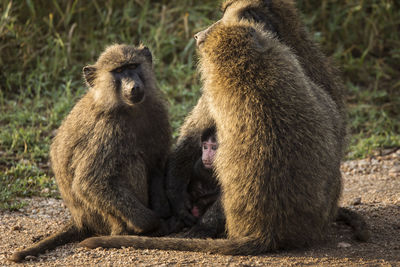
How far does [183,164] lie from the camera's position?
4602 mm

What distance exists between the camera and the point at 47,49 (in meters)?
7.41

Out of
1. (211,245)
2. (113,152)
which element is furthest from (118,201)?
(211,245)

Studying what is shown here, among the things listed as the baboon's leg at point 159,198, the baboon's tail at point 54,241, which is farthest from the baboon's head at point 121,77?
the baboon's tail at point 54,241

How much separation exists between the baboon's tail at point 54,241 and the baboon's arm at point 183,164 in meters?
0.68

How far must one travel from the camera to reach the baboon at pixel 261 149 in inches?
144

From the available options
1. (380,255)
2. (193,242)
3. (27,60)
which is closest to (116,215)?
(193,242)

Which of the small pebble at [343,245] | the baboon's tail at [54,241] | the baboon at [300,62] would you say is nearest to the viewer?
the baboon's tail at [54,241]

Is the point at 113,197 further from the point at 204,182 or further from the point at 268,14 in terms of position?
the point at 268,14

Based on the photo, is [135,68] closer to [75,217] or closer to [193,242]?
[75,217]

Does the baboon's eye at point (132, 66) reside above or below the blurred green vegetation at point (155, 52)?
below

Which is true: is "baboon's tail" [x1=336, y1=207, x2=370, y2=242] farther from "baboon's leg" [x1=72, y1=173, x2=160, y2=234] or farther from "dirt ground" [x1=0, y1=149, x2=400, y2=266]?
"baboon's leg" [x1=72, y1=173, x2=160, y2=234]

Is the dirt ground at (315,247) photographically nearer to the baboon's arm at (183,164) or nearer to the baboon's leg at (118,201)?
the baboon's leg at (118,201)

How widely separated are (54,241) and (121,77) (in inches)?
48.1

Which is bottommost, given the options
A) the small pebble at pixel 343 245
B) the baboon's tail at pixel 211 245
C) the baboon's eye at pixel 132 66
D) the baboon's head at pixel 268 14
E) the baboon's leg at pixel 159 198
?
the small pebble at pixel 343 245
